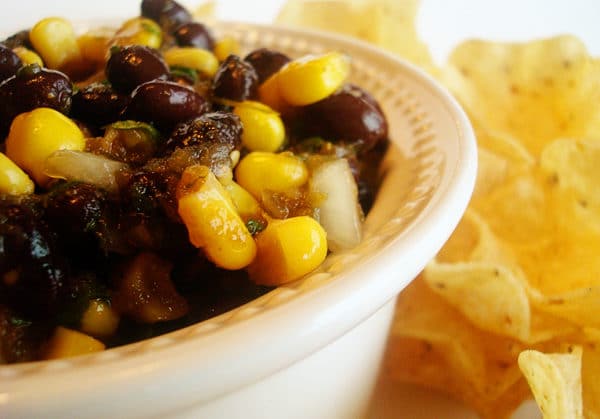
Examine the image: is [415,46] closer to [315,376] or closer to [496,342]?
[496,342]

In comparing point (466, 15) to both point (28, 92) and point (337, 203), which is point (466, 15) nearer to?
point (337, 203)

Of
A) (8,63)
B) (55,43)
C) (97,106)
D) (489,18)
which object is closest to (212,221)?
(97,106)

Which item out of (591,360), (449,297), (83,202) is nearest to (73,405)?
(83,202)

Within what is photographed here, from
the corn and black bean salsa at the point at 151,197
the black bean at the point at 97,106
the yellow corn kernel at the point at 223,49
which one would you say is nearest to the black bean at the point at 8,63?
the corn and black bean salsa at the point at 151,197

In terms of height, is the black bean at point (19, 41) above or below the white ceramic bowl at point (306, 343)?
above

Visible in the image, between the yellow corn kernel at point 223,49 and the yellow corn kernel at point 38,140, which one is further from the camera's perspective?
the yellow corn kernel at point 223,49

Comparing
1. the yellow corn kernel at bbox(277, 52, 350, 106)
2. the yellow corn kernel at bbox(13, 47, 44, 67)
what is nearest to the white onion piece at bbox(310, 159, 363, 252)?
the yellow corn kernel at bbox(277, 52, 350, 106)

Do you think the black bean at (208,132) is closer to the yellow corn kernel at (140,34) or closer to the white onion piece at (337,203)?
the white onion piece at (337,203)

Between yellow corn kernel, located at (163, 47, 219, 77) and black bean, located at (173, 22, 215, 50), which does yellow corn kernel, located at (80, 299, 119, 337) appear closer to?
yellow corn kernel, located at (163, 47, 219, 77)
